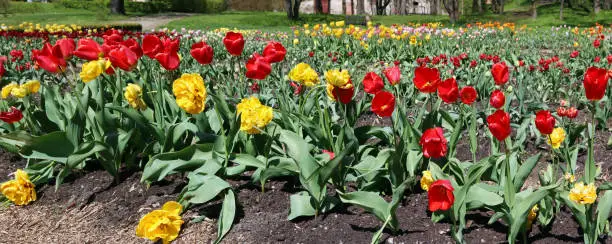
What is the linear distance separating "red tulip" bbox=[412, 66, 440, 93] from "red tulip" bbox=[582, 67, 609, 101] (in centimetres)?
57

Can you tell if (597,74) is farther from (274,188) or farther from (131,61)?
(131,61)

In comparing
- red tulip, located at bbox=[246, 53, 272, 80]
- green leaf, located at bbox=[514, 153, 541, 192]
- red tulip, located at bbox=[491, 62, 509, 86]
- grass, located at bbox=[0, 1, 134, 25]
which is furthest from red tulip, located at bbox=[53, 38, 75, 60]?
grass, located at bbox=[0, 1, 134, 25]

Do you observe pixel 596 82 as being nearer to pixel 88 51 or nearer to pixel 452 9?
pixel 88 51

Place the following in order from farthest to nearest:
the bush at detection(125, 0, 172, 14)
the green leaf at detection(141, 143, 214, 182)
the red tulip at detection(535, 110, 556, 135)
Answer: the bush at detection(125, 0, 172, 14) → the green leaf at detection(141, 143, 214, 182) → the red tulip at detection(535, 110, 556, 135)

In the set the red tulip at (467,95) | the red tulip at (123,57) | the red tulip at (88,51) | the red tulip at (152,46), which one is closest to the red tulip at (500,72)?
the red tulip at (467,95)

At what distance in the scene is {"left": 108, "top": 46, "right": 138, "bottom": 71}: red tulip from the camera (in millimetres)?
2605

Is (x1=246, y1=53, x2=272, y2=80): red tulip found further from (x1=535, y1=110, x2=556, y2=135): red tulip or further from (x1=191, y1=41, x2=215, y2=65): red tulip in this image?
(x1=535, y1=110, x2=556, y2=135): red tulip

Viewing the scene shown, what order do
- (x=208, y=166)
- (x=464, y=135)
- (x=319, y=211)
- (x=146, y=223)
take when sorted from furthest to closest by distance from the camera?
1. (x=464, y=135)
2. (x=208, y=166)
3. (x=319, y=211)
4. (x=146, y=223)

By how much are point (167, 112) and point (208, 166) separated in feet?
2.27

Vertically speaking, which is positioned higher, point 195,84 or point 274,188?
point 195,84

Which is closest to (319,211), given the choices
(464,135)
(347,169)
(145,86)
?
(347,169)

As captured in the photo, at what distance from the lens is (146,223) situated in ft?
7.30

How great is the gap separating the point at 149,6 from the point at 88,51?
3296 cm

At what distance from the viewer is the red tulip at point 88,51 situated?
2.69 metres
